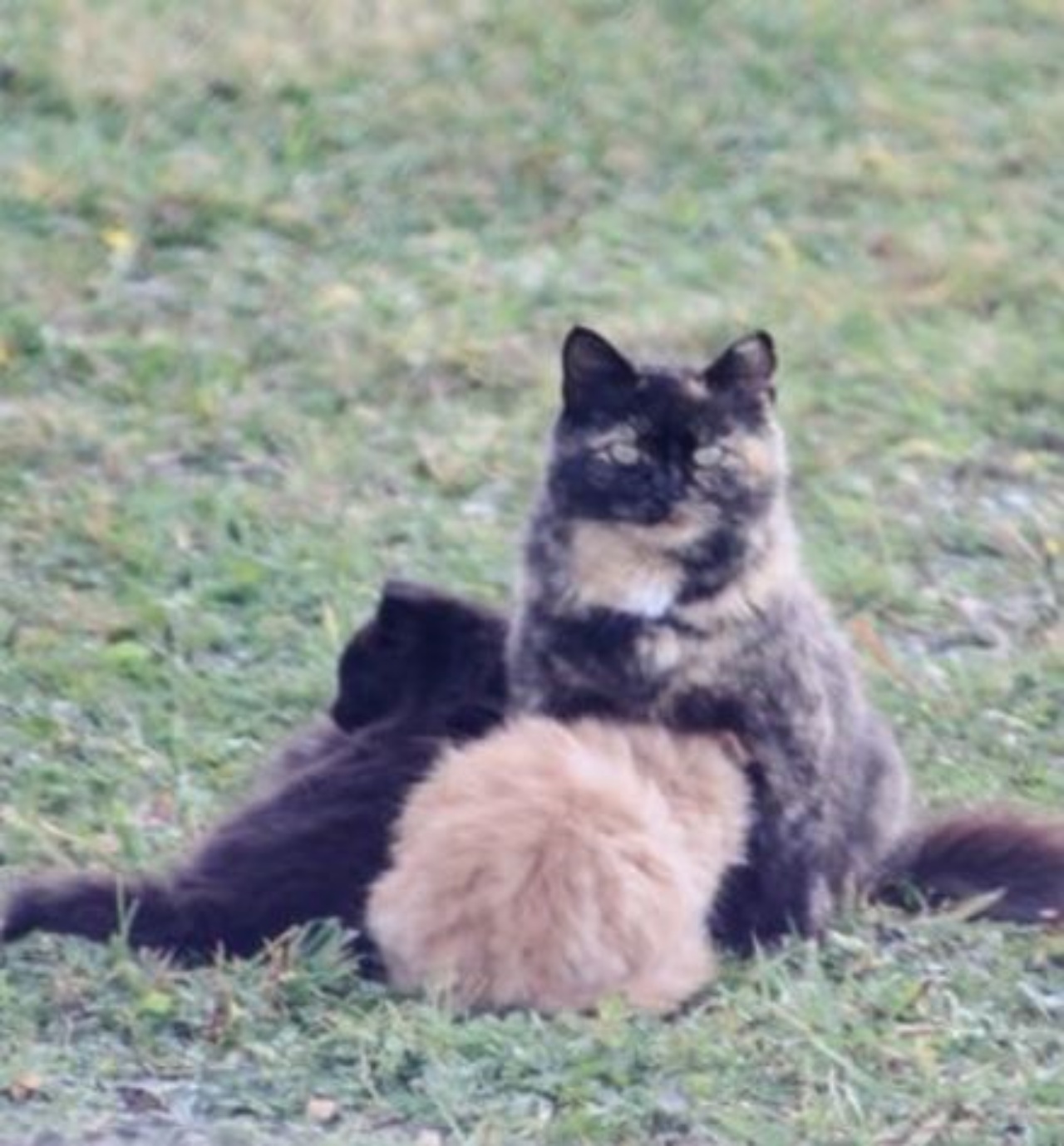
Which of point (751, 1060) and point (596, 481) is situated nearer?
point (751, 1060)

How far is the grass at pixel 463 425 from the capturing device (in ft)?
18.4

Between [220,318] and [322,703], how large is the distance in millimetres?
2229

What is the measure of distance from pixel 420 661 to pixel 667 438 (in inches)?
28.3

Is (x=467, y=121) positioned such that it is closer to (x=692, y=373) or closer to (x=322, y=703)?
(x=322, y=703)

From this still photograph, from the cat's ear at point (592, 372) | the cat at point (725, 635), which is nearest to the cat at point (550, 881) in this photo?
the cat at point (725, 635)

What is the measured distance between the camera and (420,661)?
22.3 feet

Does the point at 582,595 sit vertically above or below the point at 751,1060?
above

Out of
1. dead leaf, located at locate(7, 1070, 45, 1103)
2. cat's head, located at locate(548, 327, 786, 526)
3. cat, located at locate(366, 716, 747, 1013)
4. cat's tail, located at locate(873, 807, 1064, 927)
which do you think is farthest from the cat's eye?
dead leaf, located at locate(7, 1070, 45, 1103)

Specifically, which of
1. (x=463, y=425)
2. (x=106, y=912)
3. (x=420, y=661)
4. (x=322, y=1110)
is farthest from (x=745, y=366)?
(x=463, y=425)

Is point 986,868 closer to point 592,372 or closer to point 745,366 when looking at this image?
point 745,366

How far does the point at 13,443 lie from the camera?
8.75 m

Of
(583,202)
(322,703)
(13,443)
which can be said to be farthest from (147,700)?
(583,202)

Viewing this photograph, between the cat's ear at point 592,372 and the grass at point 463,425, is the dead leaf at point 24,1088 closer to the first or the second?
the grass at point 463,425

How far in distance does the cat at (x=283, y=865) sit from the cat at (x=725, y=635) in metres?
0.24
